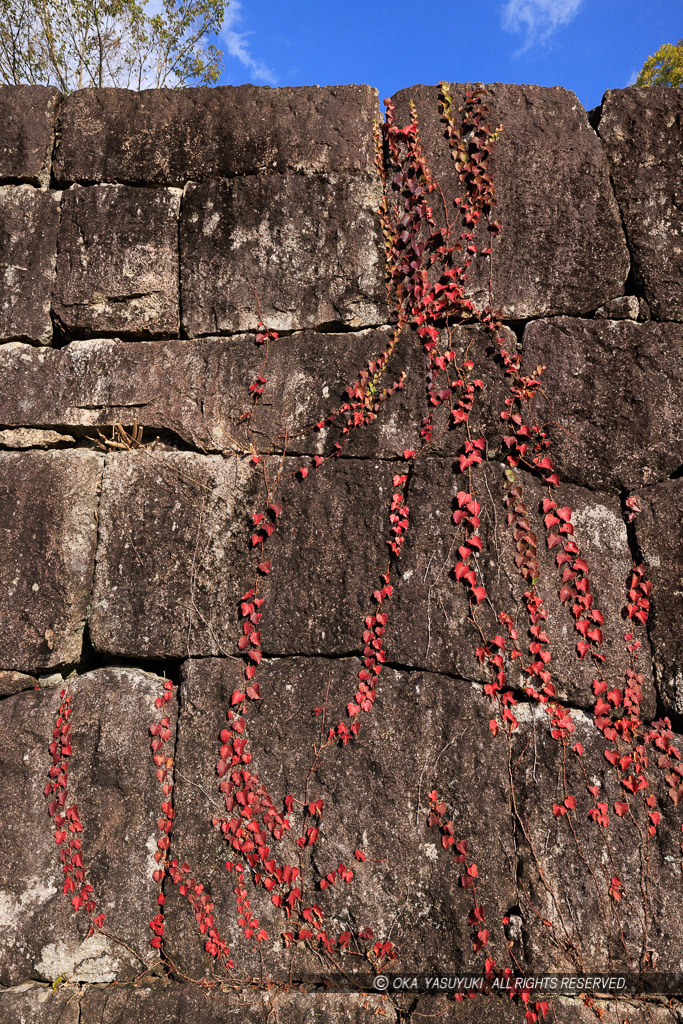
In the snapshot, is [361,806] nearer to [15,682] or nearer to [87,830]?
[87,830]

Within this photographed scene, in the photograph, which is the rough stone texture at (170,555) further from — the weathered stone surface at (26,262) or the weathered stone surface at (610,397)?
the weathered stone surface at (610,397)

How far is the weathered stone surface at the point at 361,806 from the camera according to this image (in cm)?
232

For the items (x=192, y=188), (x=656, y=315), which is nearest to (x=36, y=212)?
(x=192, y=188)

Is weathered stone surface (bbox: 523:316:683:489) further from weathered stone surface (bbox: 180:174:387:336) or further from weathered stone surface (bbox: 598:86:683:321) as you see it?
weathered stone surface (bbox: 180:174:387:336)

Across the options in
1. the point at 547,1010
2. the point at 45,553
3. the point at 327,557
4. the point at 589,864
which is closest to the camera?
the point at 547,1010

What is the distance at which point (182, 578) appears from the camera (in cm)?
267

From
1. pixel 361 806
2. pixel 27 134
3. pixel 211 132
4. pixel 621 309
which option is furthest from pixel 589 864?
pixel 27 134

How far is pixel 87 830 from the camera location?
8.25ft

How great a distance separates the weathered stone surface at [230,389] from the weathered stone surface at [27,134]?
0.93m

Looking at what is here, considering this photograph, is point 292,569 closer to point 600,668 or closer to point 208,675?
point 208,675

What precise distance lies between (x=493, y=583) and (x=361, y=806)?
1.07 m

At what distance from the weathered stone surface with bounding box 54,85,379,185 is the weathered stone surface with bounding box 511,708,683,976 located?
283 centimetres

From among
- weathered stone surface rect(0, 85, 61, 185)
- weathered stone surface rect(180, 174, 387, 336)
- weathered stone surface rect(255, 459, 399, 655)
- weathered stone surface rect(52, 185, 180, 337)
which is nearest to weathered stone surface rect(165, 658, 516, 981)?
weathered stone surface rect(255, 459, 399, 655)

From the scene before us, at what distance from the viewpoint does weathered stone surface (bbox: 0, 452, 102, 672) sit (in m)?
2.68
